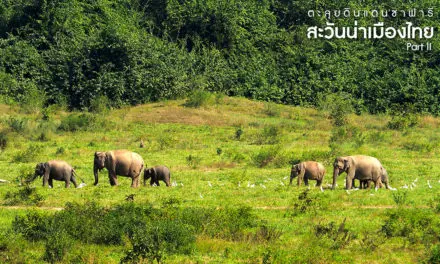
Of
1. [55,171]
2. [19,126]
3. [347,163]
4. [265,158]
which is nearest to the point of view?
[347,163]

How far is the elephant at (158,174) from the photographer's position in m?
25.1

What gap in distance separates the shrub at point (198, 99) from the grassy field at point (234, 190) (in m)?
0.89

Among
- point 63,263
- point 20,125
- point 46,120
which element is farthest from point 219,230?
point 46,120

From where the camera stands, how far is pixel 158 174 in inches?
992

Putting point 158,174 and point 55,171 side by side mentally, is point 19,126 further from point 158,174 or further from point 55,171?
point 158,174

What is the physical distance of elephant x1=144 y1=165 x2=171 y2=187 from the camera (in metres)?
25.1

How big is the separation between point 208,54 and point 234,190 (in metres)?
33.5

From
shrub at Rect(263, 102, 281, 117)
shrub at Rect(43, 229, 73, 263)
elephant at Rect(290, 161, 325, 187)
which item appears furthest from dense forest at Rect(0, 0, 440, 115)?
shrub at Rect(43, 229, 73, 263)

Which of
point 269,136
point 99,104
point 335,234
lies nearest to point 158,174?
point 335,234

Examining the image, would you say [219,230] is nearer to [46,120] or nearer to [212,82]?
[46,120]

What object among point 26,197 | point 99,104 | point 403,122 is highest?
point 99,104

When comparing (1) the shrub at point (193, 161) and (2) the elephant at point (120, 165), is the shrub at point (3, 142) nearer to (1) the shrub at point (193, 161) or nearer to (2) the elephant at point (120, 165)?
(1) the shrub at point (193, 161)

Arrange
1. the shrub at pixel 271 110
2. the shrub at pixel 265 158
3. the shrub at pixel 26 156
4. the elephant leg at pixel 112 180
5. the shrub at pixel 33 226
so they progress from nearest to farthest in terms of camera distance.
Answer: the shrub at pixel 33 226, the elephant leg at pixel 112 180, the shrub at pixel 265 158, the shrub at pixel 26 156, the shrub at pixel 271 110

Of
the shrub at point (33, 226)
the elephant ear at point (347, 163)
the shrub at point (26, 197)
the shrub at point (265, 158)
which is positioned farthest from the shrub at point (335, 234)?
the shrub at point (265, 158)
